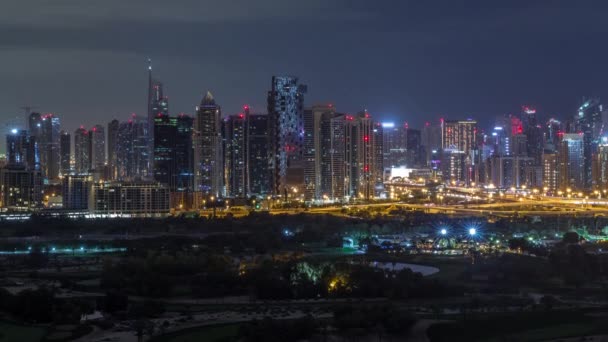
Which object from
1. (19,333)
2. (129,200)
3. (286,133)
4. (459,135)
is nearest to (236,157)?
(286,133)

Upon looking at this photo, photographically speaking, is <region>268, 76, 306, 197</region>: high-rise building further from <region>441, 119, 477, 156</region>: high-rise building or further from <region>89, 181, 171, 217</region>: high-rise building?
<region>441, 119, 477, 156</region>: high-rise building

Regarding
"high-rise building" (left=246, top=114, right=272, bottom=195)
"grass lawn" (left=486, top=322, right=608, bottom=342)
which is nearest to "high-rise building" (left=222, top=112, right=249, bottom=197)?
"high-rise building" (left=246, top=114, right=272, bottom=195)

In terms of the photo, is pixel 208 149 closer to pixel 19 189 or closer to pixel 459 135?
pixel 19 189

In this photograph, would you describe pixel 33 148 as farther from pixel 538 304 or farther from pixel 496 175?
pixel 538 304

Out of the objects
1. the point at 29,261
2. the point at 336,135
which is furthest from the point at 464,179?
the point at 29,261

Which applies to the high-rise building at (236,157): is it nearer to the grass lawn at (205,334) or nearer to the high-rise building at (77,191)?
the high-rise building at (77,191)
